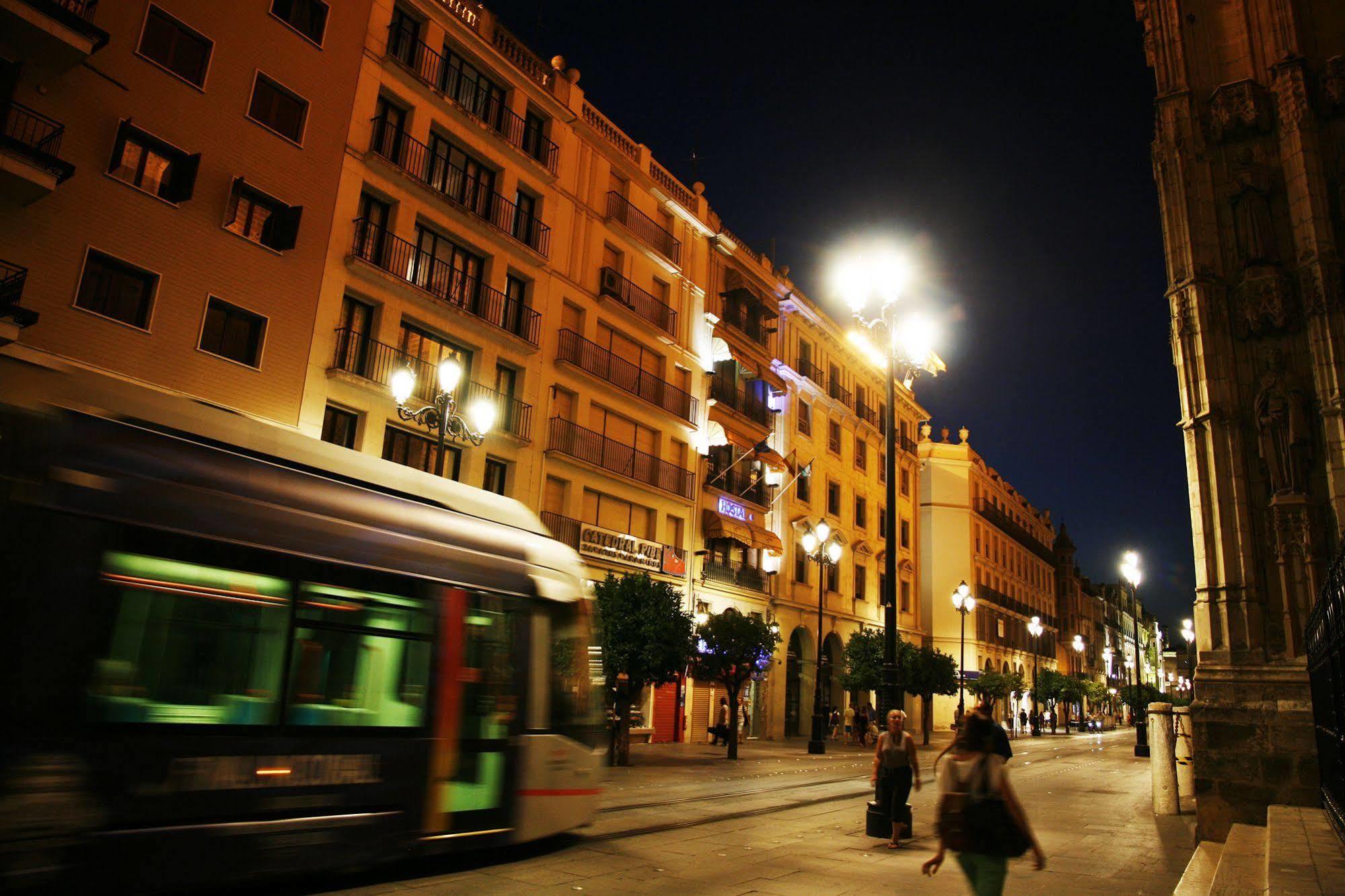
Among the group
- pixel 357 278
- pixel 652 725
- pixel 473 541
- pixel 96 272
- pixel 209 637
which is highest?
pixel 357 278

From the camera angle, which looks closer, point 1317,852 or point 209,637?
point 209,637

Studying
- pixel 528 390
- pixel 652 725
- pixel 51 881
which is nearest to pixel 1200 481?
pixel 51 881

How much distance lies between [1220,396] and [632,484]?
60.0 feet

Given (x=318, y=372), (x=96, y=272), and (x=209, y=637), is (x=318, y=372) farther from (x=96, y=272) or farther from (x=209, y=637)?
(x=209, y=637)

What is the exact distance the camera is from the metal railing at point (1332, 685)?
21.7ft

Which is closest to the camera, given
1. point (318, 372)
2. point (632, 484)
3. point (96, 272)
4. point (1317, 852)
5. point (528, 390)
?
point (1317, 852)

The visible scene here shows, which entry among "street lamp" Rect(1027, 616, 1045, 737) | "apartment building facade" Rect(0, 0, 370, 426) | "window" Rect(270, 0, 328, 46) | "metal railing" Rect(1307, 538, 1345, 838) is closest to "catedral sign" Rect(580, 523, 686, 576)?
"apartment building facade" Rect(0, 0, 370, 426)

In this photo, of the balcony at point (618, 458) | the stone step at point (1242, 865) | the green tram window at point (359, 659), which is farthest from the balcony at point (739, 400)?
the green tram window at point (359, 659)

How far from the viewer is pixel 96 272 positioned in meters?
16.9

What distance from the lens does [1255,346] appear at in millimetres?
13539

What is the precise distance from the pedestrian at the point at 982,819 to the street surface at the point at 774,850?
9.89 ft

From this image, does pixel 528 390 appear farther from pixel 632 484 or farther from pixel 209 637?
pixel 209 637

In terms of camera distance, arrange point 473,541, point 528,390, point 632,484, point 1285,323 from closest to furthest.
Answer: point 473,541
point 1285,323
point 528,390
point 632,484

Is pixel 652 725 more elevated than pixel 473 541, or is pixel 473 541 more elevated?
pixel 473 541
